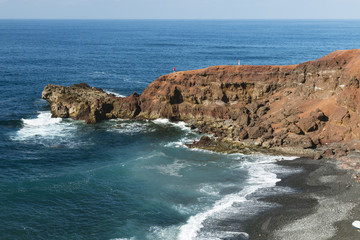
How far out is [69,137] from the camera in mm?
70250

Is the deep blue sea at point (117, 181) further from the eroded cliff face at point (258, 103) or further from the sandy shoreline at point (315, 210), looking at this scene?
the eroded cliff face at point (258, 103)

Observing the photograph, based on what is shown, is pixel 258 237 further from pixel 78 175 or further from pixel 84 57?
pixel 84 57

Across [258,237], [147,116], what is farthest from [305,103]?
[258,237]

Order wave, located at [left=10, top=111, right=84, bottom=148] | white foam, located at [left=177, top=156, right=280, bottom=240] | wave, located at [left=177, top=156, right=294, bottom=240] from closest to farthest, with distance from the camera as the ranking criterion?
wave, located at [left=177, top=156, right=294, bottom=240] < white foam, located at [left=177, top=156, right=280, bottom=240] < wave, located at [left=10, top=111, right=84, bottom=148]

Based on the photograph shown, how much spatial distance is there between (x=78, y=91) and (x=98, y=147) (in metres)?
28.9

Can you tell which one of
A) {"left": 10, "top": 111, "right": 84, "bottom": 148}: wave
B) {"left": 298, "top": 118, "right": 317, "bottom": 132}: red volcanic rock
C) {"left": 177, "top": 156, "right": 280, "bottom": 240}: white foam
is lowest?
{"left": 177, "top": 156, "right": 280, "bottom": 240}: white foam

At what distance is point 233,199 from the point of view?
156 feet

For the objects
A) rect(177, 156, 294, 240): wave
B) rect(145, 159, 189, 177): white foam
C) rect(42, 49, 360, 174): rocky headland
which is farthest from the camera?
rect(42, 49, 360, 174): rocky headland

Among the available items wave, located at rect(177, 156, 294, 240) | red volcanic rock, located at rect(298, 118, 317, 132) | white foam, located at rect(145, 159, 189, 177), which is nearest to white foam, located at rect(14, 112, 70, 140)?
white foam, located at rect(145, 159, 189, 177)

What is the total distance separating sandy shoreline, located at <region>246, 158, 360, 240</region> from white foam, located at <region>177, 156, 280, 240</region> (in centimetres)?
269

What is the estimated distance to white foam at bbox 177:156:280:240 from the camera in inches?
1583

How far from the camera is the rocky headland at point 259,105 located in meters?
62.2

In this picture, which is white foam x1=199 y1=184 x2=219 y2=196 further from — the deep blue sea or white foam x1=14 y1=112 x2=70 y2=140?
white foam x1=14 y1=112 x2=70 y2=140

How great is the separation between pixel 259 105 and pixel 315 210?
114ft
